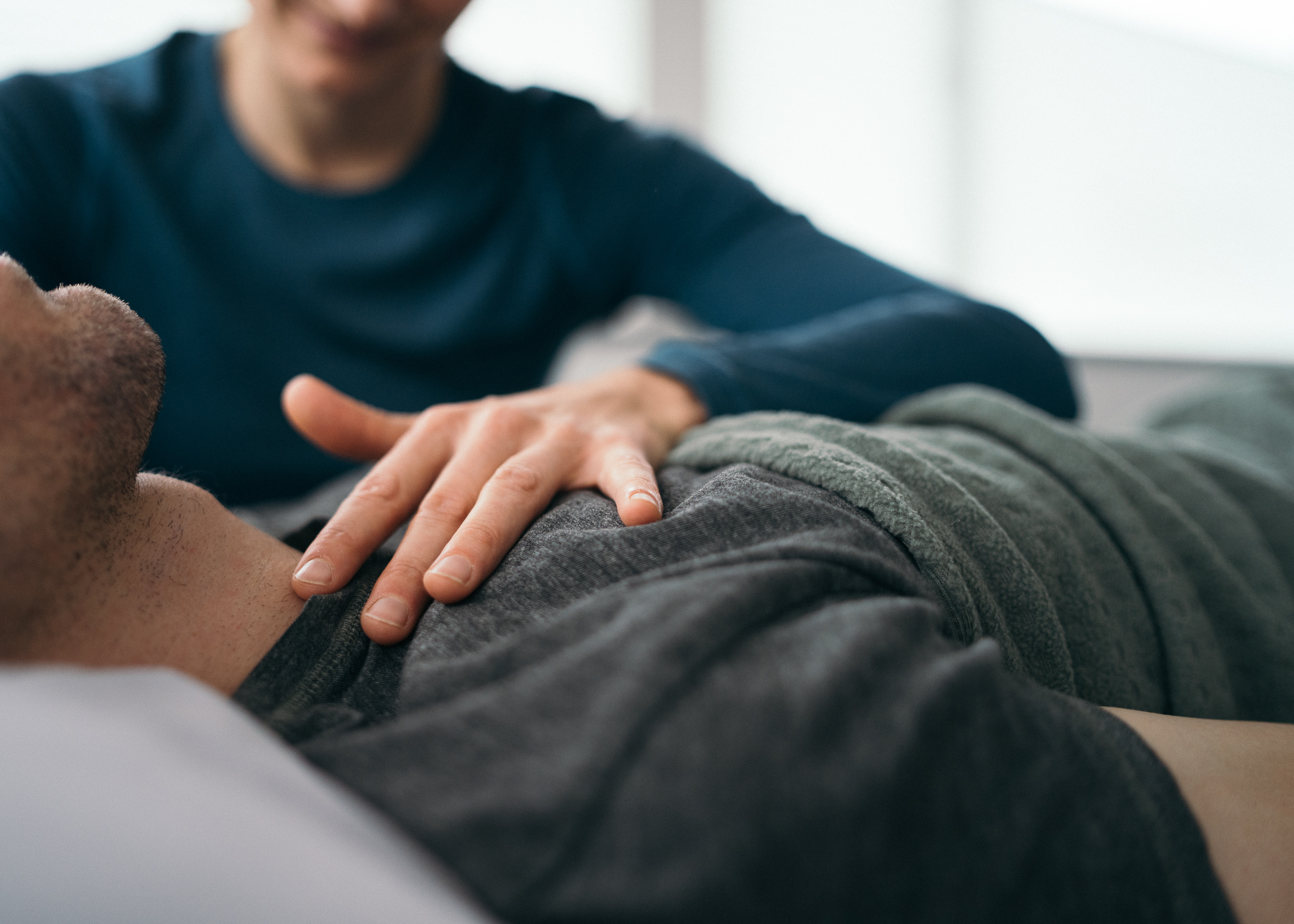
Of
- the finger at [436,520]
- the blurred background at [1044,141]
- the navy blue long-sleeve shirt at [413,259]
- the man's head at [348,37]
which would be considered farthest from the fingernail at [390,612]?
the blurred background at [1044,141]

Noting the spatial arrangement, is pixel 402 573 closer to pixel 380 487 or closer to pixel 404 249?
pixel 380 487

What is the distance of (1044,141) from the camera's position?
2.13 meters

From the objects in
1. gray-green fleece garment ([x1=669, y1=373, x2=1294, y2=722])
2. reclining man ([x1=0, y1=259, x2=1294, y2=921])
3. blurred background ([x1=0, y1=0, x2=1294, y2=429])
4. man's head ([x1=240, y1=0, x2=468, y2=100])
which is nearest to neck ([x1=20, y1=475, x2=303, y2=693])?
reclining man ([x1=0, y1=259, x2=1294, y2=921])

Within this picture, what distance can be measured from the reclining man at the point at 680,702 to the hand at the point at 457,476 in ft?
0.05

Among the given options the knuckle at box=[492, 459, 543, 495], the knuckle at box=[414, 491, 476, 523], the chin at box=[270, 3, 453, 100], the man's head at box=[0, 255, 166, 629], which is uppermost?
the chin at box=[270, 3, 453, 100]

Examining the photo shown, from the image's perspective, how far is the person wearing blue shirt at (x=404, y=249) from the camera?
708mm

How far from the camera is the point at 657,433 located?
58cm

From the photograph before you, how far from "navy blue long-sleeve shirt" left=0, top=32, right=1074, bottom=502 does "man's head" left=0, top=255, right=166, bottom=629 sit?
41 cm

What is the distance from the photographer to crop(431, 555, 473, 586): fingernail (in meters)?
0.38

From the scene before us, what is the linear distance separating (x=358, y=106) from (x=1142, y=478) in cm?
83

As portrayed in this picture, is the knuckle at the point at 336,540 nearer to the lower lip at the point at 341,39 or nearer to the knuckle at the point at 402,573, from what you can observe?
the knuckle at the point at 402,573

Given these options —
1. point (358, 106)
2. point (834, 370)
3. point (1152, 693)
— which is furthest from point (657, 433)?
point (358, 106)

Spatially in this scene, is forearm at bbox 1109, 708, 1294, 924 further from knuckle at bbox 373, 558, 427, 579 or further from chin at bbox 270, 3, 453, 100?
chin at bbox 270, 3, 453, 100

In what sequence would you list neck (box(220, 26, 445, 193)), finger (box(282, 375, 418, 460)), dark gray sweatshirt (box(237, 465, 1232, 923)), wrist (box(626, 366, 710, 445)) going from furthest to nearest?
neck (box(220, 26, 445, 193)) → wrist (box(626, 366, 710, 445)) → finger (box(282, 375, 418, 460)) → dark gray sweatshirt (box(237, 465, 1232, 923))
